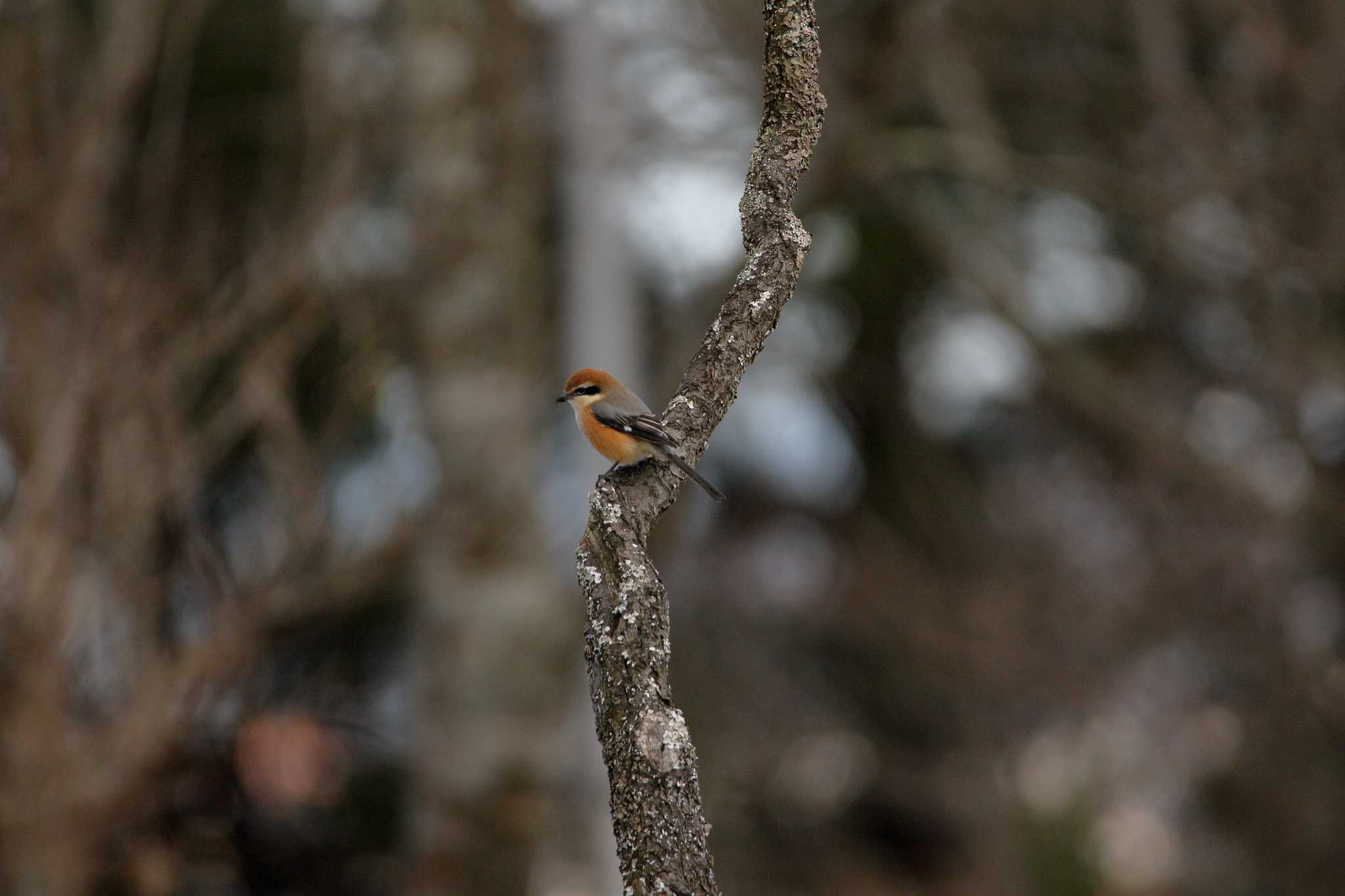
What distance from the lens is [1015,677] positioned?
Result: 45.6 feet

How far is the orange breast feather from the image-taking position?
377 centimetres

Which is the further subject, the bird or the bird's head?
the bird's head

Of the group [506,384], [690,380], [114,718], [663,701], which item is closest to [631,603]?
[663,701]

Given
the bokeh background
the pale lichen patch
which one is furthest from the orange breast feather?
the bokeh background

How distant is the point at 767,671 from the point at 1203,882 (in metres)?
6.21

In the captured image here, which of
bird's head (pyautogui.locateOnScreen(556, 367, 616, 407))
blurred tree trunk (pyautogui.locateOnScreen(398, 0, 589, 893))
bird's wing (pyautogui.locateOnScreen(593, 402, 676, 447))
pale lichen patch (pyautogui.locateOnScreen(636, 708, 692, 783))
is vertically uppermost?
blurred tree trunk (pyautogui.locateOnScreen(398, 0, 589, 893))

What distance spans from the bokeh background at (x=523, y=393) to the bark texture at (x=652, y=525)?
16.9ft

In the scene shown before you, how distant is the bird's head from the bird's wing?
68mm

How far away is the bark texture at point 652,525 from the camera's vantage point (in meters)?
1.24

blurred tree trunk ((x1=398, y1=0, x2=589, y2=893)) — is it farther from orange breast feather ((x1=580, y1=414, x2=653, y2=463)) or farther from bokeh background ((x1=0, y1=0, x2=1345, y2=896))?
orange breast feather ((x1=580, y1=414, x2=653, y2=463))

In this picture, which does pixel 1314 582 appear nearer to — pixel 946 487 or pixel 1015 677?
pixel 1015 677

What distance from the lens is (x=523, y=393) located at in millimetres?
8375

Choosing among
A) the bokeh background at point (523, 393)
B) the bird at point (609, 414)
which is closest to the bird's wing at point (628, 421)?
the bird at point (609, 414)

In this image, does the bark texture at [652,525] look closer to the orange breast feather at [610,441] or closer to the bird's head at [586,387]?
the orange breast feather at [610,441]
